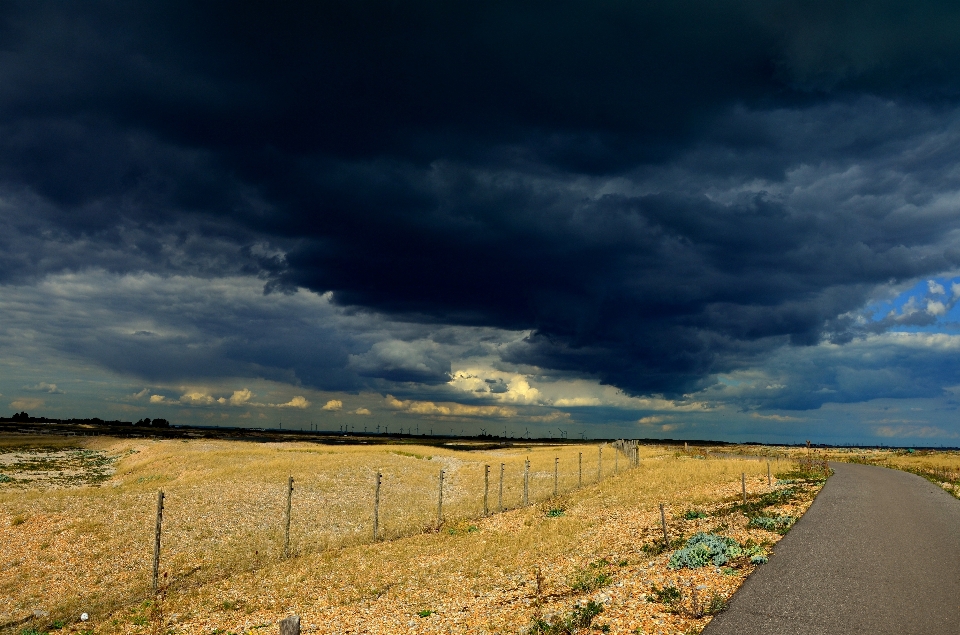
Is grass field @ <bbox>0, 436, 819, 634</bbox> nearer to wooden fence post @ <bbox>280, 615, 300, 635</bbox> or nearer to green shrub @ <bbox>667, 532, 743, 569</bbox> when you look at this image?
green shrub @ <bbox>667, 532, 743, 569</bbox>

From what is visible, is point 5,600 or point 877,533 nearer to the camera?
point 5,600

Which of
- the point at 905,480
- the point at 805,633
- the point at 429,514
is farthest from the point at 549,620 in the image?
the point at 905,480

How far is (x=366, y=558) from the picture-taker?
23328mm

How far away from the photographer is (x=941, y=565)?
1717cm

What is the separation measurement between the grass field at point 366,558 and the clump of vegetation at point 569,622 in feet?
0.54

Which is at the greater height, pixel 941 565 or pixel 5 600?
pixel 941 565

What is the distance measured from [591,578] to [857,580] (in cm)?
735

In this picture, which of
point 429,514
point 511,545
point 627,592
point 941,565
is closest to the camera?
point 627,592

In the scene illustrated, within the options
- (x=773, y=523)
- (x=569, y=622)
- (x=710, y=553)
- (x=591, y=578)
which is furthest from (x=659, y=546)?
(x=569, y=622)

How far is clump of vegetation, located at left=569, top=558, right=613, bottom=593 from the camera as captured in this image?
16047mm

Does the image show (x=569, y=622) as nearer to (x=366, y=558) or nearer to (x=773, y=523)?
(x=366, y=558)

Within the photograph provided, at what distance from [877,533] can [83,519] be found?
38.9 m

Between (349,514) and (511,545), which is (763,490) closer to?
(511,545)

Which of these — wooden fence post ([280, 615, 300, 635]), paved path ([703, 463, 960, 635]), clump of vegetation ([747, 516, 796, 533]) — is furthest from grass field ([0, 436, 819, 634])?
wooden fence post ([280, 615, 300, 635])
